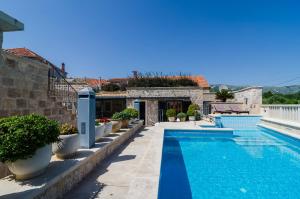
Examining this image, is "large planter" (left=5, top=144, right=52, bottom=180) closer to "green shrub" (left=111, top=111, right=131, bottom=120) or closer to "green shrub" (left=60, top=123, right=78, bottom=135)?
"green shrub" (left=60, top=123, right=78, bottom=135)

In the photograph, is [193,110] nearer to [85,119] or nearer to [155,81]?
[155,81]

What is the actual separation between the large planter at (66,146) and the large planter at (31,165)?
876 mm

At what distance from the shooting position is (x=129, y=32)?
62.4 ft

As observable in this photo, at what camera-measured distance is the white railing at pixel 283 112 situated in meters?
11.6

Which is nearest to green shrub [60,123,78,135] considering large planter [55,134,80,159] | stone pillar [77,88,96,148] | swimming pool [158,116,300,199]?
large planter [55,134,80,159]

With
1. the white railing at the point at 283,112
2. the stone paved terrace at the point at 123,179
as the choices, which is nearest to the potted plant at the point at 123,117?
the stone paved terrace at the point at 123,179

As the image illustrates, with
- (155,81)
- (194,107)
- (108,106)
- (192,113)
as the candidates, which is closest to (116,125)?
(192,113)

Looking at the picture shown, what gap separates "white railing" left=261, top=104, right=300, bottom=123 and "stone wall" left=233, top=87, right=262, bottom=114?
2908mm

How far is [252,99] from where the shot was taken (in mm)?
20406

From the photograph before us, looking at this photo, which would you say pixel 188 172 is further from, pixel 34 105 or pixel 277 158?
pixel 34 105

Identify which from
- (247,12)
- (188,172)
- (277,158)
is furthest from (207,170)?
(247,12)

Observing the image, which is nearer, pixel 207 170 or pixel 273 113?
pixel 207 170

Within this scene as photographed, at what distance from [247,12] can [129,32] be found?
29.9 ft

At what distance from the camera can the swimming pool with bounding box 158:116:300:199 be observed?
504 centimetres
